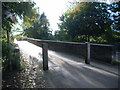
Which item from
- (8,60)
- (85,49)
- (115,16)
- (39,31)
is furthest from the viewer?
(39,31)

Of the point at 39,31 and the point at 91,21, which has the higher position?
the point at 91,21

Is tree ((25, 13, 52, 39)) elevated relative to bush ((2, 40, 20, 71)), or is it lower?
elevated

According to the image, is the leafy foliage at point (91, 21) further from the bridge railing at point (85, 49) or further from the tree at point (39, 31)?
the tree at point (39, 31)

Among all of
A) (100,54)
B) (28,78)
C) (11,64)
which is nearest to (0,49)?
(11,64)

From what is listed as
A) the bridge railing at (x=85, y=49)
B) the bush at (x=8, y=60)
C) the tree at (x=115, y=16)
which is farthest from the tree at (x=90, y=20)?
the bush at (x=8, y=60)

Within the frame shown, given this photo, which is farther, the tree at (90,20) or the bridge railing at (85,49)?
the tree at (90,20)

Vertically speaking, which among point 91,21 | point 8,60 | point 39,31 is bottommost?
point 8,60

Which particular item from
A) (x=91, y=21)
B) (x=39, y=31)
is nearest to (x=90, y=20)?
(x=91, y=21)

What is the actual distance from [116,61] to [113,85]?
9.69 feet

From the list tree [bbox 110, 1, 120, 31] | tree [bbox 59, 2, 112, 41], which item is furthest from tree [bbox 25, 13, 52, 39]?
tree [bbox 110, 1, 120, 31]

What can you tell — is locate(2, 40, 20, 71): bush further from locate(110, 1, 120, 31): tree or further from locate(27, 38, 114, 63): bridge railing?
locate(110, 1, 120, 31): tree

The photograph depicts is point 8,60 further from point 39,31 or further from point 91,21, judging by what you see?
point 39,31

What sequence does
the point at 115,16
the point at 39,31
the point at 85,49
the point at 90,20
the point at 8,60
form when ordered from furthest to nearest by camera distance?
the point at 39,31, the point at 115,16, the point at 90,20, the point at 85,49, the point at 8,60

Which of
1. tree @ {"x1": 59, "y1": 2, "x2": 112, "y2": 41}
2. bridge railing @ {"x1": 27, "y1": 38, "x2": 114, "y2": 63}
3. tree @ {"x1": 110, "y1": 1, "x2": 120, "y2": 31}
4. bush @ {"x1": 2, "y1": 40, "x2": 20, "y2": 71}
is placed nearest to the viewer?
bush @ {"x1": 2, "y1": 40, "x2": 20, "y2": 71}
